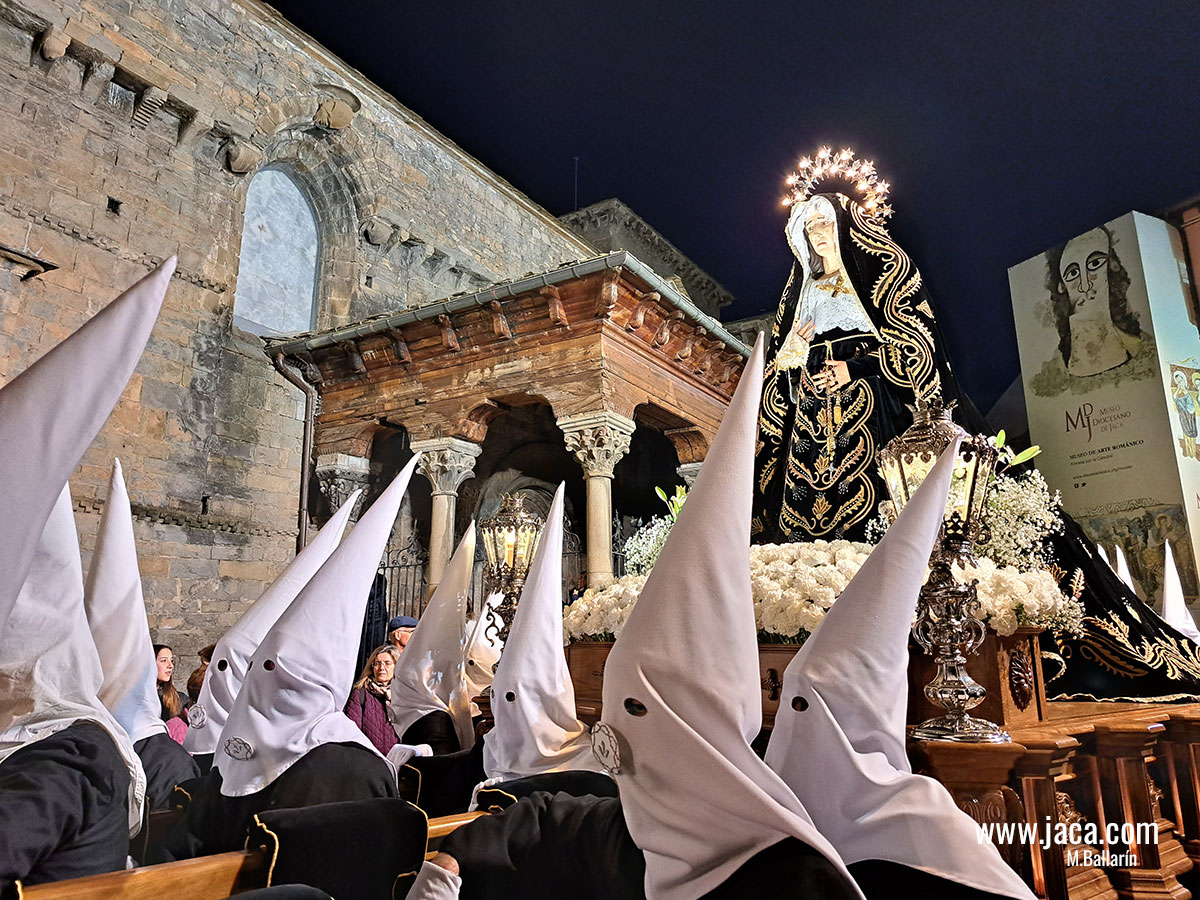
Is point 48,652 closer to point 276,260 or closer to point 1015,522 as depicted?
point 1015,522

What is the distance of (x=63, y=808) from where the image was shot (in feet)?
5.22

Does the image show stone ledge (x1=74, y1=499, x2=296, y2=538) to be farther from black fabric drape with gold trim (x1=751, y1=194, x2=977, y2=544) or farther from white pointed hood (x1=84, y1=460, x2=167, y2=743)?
black fabric drape with gold trim (x1=751, y1=194, x2=977, y2=544)

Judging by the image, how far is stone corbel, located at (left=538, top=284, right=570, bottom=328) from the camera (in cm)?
860

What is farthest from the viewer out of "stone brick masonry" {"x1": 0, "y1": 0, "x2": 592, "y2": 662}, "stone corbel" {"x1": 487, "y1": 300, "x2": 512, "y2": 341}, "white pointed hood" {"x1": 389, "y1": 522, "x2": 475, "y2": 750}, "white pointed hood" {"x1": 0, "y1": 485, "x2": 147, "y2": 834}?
"stone corbel" {"x1": 487, "y1": 300, "x2": 512, "y2": 341}

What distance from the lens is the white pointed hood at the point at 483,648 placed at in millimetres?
5156

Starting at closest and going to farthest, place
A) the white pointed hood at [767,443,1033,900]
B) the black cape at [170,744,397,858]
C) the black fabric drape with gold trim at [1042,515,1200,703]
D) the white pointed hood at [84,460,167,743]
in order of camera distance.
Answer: the white pointed hood at [767,443,1033,900], the black cape at [170,744,397,858], the white pointed hood at [84,460,167,743], the black fabric drape with gold trim at [1042,515,1200,703]

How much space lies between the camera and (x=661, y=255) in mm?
19844

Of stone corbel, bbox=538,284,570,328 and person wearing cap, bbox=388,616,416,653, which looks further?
stone corbel, bbox=538,284,570,328

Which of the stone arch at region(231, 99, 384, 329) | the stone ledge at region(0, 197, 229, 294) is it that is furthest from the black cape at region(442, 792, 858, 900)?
the stone arch at region(231, 99, 384, 329)

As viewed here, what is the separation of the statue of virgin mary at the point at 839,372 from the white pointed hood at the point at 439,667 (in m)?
1.91

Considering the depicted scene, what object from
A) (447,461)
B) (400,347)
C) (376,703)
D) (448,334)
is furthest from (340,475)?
(376,703)

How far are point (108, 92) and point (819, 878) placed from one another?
10.7m

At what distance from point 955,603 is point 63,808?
252 cm

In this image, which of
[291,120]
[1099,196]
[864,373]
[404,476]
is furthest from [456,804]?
Result: [1099,196]
